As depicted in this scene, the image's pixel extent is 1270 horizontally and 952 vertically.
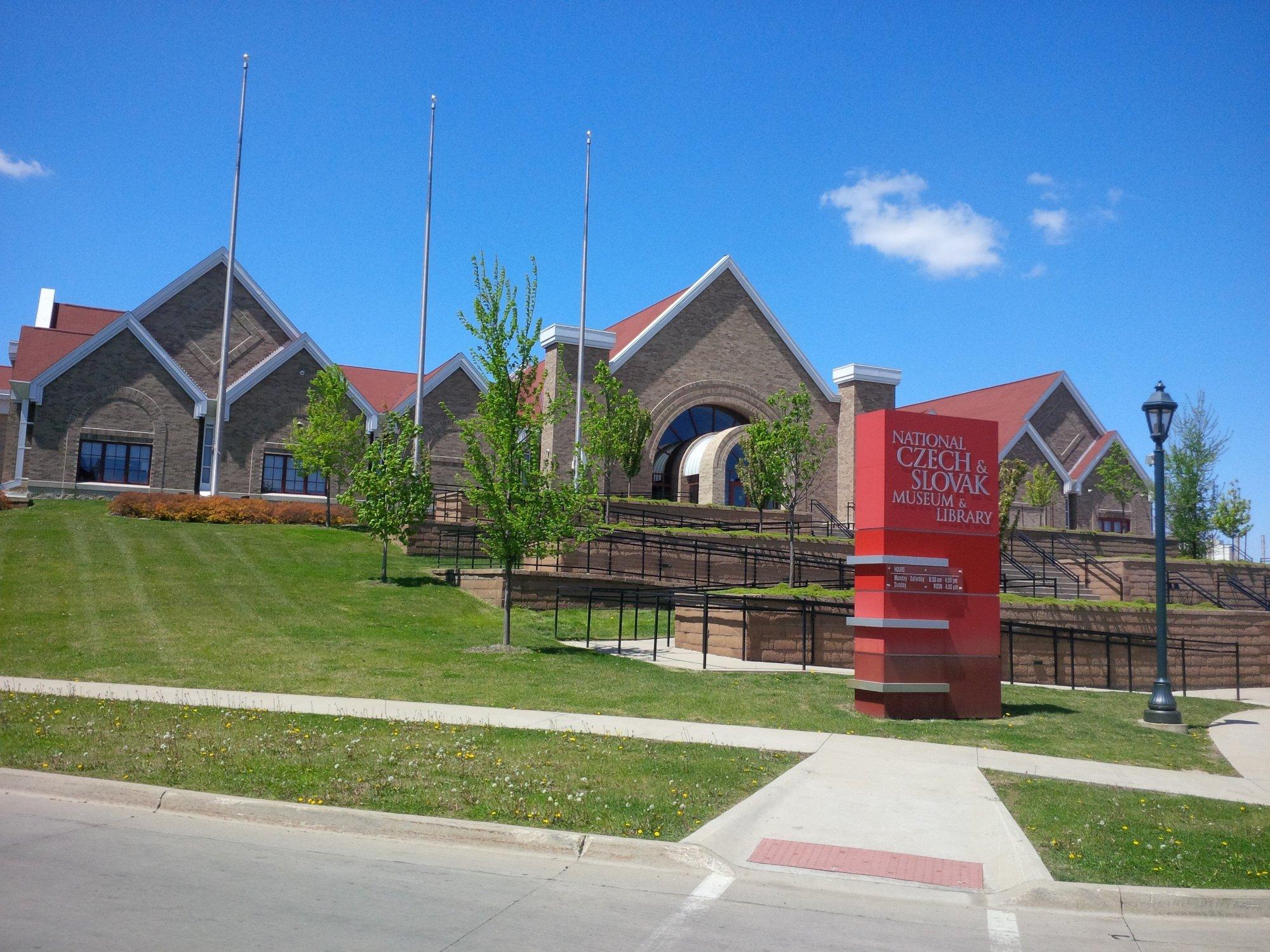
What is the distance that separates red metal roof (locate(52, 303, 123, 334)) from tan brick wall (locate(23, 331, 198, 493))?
761cm

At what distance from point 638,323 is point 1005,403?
20.4m

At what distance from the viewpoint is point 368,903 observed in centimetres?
557

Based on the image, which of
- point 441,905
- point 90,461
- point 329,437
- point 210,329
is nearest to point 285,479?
point 90,461

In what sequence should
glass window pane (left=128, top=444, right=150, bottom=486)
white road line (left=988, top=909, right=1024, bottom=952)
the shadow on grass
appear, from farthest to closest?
glass window pane (left=128, top=444, right=150, bottom=486), the shadow on grass, white road line (left=988, top=909, right=1024, bottom=952)

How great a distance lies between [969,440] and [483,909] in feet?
33.7

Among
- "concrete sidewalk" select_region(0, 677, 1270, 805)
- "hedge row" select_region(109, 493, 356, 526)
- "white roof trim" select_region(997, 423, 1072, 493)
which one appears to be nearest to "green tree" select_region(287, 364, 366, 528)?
"hedge row" select_region(109, 493, 356, 526)

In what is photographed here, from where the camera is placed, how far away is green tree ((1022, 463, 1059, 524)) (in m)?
44.0

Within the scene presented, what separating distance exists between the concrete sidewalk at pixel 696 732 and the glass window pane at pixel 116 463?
26.1 m

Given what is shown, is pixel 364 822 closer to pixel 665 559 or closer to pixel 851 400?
pixel 665 559

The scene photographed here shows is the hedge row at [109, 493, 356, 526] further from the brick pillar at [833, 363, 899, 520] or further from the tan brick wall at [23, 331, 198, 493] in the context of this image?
the brick pillar at [833, 363, 899, 520]

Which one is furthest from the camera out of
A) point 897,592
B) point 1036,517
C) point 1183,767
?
point 1036,517

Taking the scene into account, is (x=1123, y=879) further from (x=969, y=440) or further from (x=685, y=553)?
(x=685, y=553)

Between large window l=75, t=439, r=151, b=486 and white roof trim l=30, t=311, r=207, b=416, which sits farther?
large window l=75, t=439, r=151, b=486

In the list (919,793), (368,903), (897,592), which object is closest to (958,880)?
(919,793)
